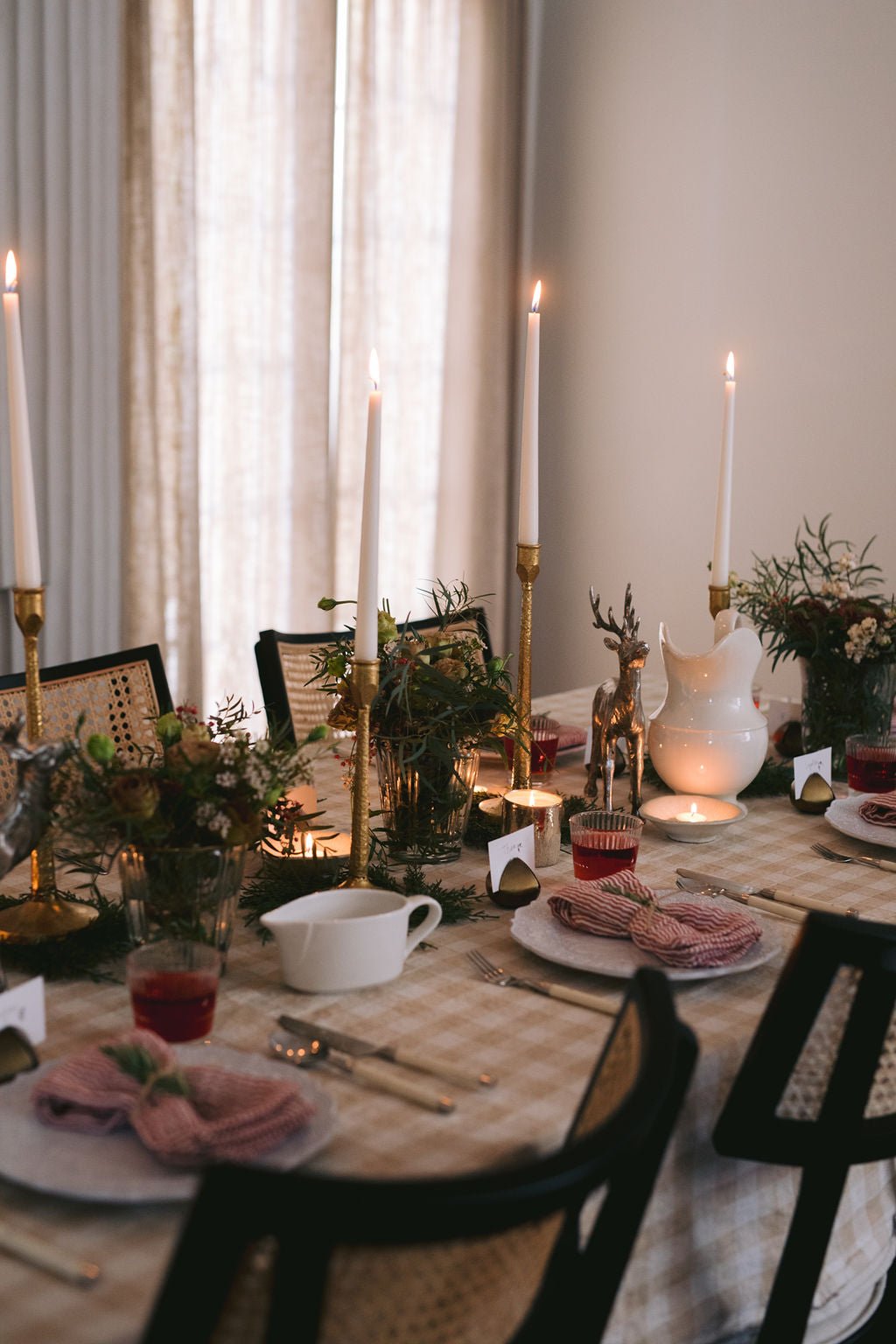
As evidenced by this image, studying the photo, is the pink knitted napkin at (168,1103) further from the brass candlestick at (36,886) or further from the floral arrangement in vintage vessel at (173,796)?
the brass candlestick at (36,886)

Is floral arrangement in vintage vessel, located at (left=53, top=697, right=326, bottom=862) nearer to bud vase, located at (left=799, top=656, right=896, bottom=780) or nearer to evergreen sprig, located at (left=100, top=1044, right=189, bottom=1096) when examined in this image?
evergreen sprig, located at (left=100, top=1044, right=189, bottom=1096)

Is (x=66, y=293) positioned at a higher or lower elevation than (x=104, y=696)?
higher

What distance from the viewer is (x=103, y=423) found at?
2994mm

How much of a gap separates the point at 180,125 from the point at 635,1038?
2.96 m

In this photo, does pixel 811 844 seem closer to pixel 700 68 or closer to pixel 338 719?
pixel 338 719

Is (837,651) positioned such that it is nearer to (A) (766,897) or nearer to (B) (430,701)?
(A) (766,897)

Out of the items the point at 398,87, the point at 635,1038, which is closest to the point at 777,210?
the point at 398,87

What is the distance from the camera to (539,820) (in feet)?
4.94


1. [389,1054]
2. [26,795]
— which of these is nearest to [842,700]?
[389,1054]

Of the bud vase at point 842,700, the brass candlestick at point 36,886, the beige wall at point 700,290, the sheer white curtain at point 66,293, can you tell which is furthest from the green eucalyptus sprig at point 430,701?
the beige wall at point 700,290

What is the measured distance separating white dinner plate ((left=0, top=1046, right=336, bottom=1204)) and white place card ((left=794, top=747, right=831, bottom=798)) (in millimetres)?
1020

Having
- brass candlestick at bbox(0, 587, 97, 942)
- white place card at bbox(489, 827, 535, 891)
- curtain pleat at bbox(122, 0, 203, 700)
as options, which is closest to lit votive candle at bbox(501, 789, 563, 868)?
white place card at bbox(489, 827, 535, 891)

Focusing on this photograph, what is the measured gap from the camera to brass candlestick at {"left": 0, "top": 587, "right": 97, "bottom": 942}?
1.22m

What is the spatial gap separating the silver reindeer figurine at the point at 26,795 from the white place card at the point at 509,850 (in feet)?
1.52
